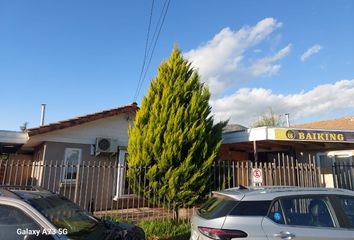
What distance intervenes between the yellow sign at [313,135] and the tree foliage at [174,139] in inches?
97.6

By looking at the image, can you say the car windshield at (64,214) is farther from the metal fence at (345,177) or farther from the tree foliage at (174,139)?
the metal fence at (345,177)

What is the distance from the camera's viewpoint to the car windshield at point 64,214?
12.3 feet

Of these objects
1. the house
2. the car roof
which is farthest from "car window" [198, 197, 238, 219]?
the house

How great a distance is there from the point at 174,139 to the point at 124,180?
4.20 meters

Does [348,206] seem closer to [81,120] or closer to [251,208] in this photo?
[251,208]

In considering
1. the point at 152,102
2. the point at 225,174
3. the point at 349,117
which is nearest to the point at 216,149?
the point at 225,174

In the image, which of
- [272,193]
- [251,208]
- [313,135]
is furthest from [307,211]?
[313,135]

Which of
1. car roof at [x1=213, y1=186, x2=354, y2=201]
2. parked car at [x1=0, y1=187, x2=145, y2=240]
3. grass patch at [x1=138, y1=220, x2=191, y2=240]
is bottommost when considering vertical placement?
grass patch at [x1=138, y1=220, x2=191, y2=240]

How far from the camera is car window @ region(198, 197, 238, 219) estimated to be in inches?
172

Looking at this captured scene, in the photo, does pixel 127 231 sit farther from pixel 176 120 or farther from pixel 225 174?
pixel 225 174

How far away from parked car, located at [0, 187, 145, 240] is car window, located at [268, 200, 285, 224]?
2.03 m

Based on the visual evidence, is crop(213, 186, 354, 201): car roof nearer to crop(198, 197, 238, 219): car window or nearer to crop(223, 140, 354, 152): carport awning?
crop(198, 197, 238, 219): car window

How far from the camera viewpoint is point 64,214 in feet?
13.8

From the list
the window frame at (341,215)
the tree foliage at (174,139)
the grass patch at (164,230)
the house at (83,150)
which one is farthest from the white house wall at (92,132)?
the window frame at (341,215)
